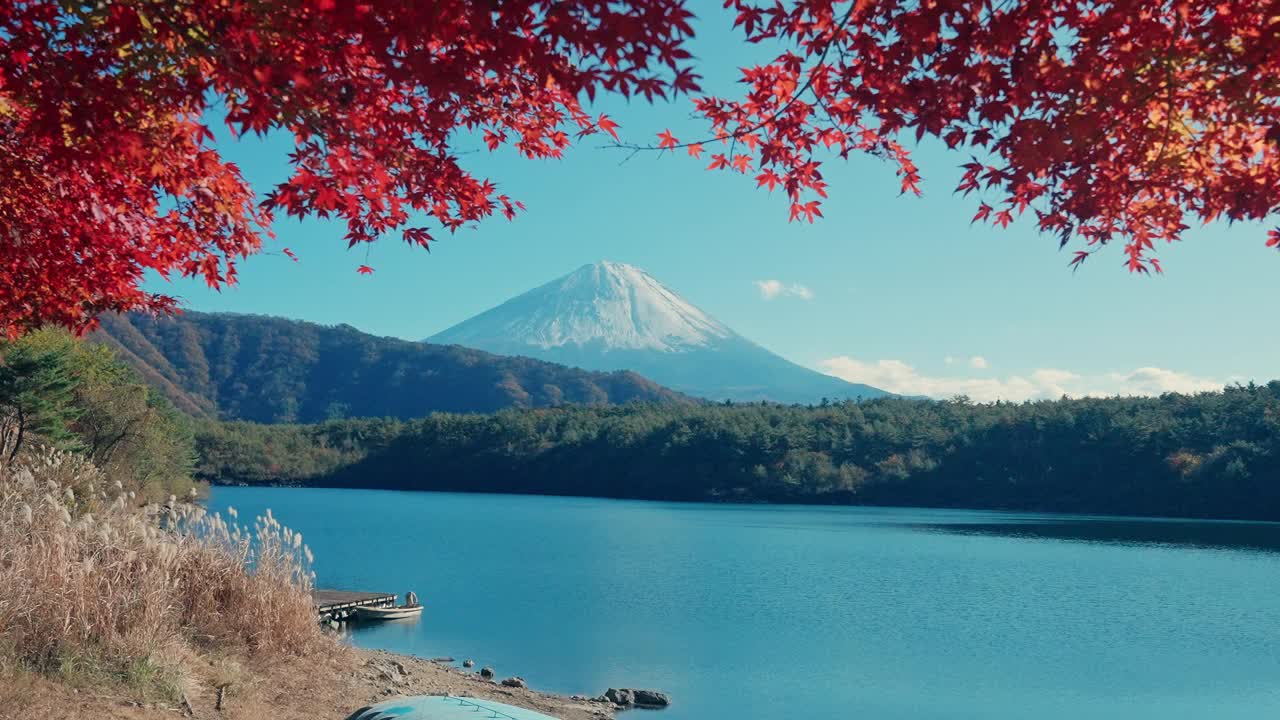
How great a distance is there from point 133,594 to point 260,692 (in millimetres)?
978

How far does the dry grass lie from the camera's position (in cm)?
492

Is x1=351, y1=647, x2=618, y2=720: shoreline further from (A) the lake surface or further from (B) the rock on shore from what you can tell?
(A) the lake surface

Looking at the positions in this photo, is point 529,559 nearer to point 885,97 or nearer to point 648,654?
point 648,654

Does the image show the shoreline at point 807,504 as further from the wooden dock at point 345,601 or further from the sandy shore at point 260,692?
the sandy shore at point 260,692

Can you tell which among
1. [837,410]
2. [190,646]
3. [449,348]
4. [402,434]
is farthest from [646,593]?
[449,348]

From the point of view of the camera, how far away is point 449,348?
121312 millimetres

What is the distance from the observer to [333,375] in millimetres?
117562

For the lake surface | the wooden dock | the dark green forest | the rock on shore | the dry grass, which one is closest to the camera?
the dry grass

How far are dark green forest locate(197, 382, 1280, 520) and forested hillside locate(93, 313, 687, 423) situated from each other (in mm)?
29421

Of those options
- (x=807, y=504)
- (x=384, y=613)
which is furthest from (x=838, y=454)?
(x=384, y=613)

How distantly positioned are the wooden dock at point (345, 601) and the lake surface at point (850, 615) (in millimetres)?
854

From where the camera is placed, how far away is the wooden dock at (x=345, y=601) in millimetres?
15398

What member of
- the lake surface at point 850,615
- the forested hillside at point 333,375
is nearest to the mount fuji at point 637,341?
the forested hillside at point 333,375

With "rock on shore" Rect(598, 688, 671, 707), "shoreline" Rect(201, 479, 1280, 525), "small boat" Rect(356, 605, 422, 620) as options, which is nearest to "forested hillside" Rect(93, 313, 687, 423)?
"shoreline" Rect(201, 479, 1280, 525)
